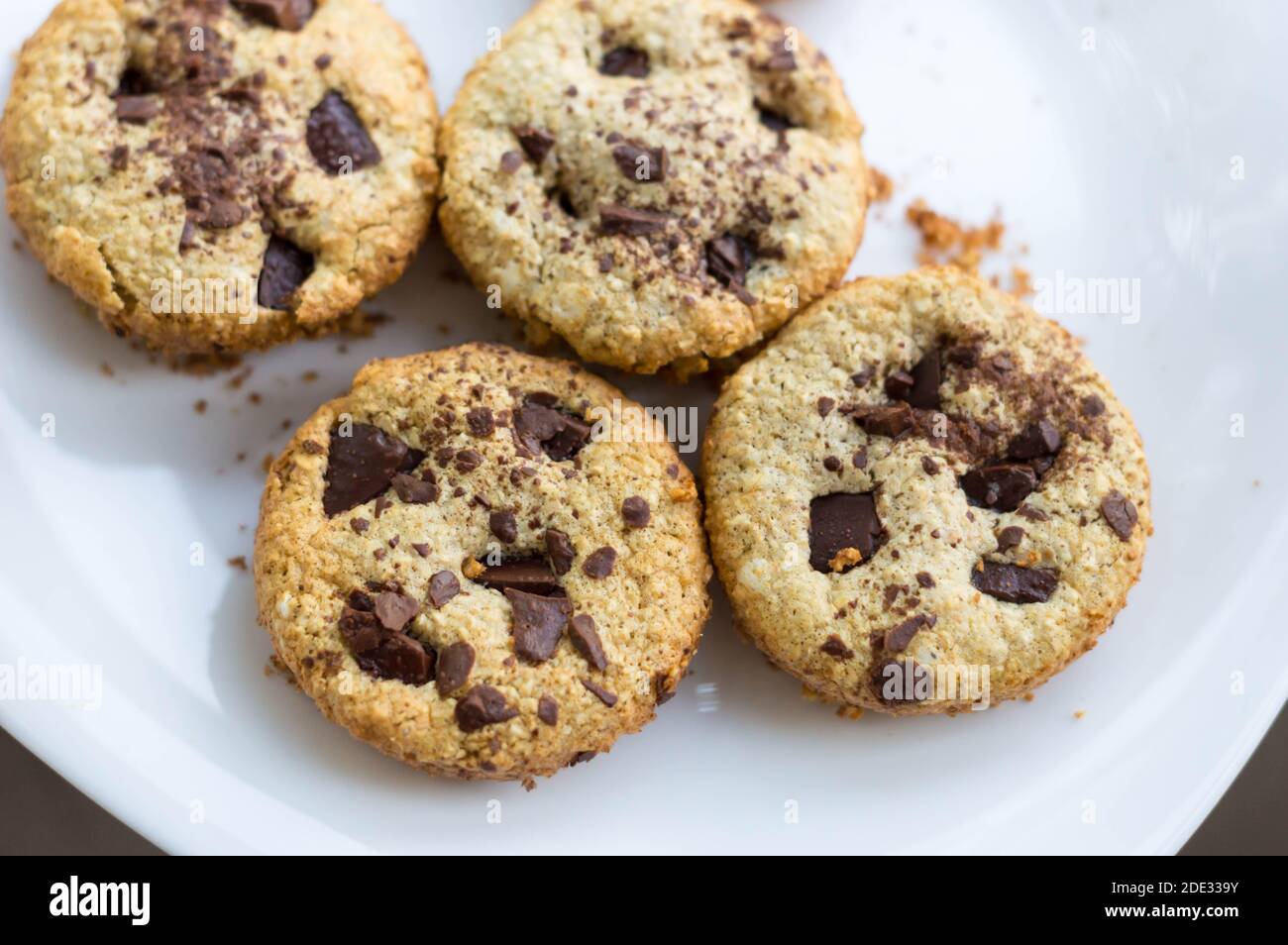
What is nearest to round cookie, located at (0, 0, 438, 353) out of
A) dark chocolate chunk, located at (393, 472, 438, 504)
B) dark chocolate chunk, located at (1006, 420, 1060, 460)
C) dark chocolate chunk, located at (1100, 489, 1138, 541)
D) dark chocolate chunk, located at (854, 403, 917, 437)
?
dark chocolate chunk, located at (393, 472, 438, 504)

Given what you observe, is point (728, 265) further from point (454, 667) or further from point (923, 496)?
point (454, 667)

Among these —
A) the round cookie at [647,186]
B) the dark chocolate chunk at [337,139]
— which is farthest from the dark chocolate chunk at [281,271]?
the round cookie at [647,186]

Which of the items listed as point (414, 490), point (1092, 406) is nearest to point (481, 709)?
point (414, 490)

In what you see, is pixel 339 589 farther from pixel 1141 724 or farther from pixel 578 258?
pixel 1141 724
